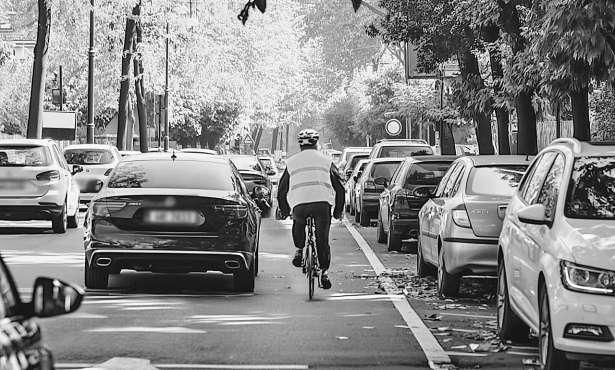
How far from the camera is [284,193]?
14812 mm

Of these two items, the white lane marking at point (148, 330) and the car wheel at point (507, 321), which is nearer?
the car wheel at point (507, 321)

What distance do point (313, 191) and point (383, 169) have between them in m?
14.2

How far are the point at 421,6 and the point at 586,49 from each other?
41.0 feet

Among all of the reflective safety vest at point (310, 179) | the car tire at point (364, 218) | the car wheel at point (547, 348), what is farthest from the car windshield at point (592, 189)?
the car tire at point (364, 218)

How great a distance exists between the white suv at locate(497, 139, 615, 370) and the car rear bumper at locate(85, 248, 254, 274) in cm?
369

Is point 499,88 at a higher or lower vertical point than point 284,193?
higher

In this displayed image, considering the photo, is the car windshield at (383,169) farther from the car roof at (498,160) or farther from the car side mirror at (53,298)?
the car side mirror at (53,298)

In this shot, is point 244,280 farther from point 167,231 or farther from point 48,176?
point 48,176

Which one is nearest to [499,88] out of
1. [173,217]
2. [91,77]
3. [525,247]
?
[173,217]

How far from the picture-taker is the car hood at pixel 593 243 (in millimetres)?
8266

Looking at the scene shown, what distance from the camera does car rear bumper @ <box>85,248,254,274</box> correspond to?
14.0 m

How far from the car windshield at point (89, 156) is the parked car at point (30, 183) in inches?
350

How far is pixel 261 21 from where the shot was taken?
Answer: 7606 centimetres

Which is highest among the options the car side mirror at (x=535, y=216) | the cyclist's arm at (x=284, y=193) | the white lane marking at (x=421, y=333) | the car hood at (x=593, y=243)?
the cyclist's arm at (x=284, y=193)
